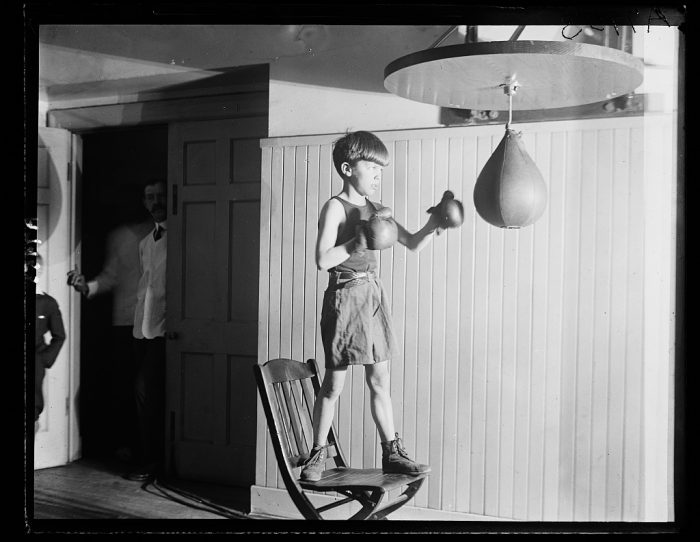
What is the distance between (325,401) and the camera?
2.61 meters

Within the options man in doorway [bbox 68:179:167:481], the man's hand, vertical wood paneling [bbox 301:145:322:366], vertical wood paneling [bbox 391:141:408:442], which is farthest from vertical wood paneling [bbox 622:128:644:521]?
the man's hand

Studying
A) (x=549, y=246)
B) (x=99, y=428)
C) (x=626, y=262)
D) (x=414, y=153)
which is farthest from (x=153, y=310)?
(x=626, y=262)

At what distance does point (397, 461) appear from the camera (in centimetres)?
257

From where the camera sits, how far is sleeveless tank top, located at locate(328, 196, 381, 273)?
2.57 meters

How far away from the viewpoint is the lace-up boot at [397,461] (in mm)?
2561

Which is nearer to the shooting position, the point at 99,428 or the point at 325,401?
the point at 325,401

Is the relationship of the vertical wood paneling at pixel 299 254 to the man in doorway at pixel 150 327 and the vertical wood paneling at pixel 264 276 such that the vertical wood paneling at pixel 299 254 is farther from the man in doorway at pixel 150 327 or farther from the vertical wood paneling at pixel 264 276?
the man in doorway at pixel 150 327

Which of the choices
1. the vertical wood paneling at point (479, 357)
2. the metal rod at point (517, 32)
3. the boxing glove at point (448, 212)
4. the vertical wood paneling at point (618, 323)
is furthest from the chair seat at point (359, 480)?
the metal rod at point (517, 32)

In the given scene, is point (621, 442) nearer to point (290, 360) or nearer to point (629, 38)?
point (290, 360)

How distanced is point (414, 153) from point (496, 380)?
3.00 feet

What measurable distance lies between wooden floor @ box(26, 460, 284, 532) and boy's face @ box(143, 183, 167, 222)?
1093mm

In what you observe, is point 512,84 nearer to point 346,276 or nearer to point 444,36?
point 444,36

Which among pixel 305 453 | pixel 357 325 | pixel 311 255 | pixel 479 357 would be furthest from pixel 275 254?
pixel 479 357

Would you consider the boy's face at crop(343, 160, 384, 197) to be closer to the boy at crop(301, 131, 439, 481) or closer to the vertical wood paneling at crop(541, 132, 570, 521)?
the boy at crop(301, 131, 439, 481)
